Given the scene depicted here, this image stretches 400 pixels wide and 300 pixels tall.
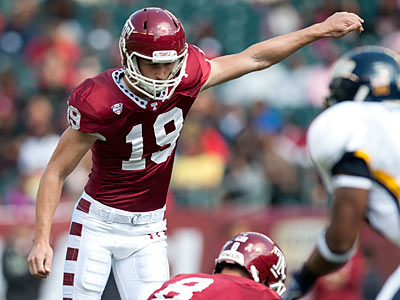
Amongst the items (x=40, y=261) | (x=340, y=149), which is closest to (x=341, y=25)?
(x=340, y=149)

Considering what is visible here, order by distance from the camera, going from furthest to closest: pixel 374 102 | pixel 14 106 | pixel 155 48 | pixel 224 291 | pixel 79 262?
1. pixel 14 106
2. pixel 79 262
3. pixel 155 48
4. pixel 374 102
5. pixel 224 291

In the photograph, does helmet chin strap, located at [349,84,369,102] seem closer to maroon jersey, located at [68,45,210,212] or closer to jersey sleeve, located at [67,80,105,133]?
maroon jersey, located at [68,45,210,212]

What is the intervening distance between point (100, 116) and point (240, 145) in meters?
6.14

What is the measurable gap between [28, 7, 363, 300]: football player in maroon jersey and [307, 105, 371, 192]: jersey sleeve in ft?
3.39

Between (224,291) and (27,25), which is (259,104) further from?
(224,291)

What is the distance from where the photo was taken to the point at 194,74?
179 inches

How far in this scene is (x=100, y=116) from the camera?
4203 mm

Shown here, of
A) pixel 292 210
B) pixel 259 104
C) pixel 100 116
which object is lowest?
pixel 292 210

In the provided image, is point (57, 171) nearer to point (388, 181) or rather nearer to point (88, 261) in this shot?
point (88, 261)

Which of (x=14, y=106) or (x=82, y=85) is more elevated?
(x=82, y=85)

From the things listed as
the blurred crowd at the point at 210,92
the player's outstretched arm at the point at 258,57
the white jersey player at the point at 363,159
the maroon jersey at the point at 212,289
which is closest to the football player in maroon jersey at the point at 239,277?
the maroon jersey at the point at 212,289

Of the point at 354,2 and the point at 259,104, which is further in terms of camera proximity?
the point at 354,2

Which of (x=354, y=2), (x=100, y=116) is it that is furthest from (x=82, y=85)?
(x=354, y=2)

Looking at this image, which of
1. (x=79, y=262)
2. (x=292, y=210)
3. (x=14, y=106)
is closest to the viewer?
(x=79, y=262)
